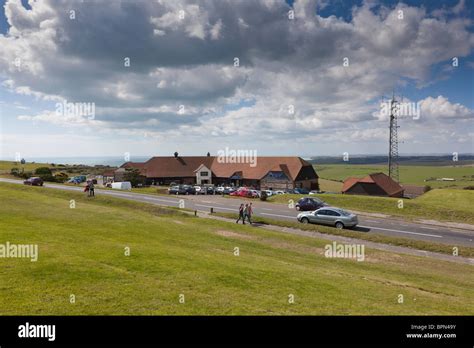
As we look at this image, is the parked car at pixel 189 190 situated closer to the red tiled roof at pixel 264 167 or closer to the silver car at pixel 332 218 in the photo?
the red tiled roof at pixel 264 167

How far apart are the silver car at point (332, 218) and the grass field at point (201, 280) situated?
22.5 feet

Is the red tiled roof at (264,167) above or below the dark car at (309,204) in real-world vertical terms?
above

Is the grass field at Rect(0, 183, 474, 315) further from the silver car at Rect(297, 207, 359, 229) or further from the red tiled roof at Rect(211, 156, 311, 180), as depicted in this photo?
the red tiled roof at Rect(211, 156, 311, 180)

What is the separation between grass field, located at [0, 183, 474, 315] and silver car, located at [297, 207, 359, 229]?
6847 millimetres

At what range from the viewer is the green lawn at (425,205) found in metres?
30.7

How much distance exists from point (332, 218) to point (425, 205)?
1340cm

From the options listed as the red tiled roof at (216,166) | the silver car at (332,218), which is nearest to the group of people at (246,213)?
the silver car at (332,218)

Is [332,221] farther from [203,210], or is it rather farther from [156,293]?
[156,293]

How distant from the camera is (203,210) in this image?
36.3 m

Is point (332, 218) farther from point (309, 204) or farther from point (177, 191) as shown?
point (177, 191)

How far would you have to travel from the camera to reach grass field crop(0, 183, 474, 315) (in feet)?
26.8

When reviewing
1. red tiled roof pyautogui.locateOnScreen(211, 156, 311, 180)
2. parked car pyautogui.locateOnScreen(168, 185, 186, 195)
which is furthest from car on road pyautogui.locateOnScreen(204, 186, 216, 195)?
red tiled roof pyautogui.locateOnScreen(211, 156, 311, 180)
